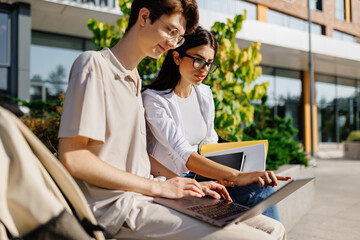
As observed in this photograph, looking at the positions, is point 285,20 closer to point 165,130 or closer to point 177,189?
point 165,130

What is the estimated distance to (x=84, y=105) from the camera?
4.38ft

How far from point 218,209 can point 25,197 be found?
752 mm

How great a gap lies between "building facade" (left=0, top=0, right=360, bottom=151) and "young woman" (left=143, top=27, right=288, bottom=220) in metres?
9.10

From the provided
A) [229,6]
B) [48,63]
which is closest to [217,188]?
[48,63]

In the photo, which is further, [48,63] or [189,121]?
[48,63]

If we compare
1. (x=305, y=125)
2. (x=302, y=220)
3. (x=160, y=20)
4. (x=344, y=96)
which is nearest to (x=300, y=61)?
(x=305, y=125)

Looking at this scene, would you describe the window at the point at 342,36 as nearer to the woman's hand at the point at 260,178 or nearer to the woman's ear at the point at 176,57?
the woman's ear at the point at 176,57

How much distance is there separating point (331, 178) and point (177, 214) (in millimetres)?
8771

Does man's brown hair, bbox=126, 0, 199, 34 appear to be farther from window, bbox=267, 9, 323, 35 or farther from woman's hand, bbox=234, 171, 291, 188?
window, bbox=267, 9, 323, 35

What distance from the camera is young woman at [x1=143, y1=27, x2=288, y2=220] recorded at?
2002 mm

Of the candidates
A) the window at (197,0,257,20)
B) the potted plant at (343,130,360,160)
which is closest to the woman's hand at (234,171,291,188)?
the window at (197,0,257,20)

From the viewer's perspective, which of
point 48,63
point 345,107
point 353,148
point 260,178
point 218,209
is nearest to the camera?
point 218,209

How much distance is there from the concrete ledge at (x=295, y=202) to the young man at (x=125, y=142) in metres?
2.70

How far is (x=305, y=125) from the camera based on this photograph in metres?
22.3
